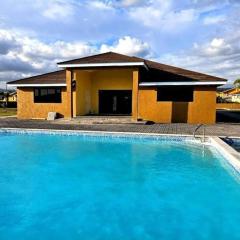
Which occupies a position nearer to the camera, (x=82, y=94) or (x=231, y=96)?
(x=82, y=94)

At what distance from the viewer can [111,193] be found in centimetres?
864

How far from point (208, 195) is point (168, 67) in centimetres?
1950

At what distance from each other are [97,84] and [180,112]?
9.27 m

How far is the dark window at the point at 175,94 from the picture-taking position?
22.7m

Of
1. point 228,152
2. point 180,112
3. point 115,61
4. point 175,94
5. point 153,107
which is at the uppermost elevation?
point 115,61

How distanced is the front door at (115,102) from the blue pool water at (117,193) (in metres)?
13.7

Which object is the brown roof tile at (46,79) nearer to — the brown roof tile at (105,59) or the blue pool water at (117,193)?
the brown roof tile at (105,59)

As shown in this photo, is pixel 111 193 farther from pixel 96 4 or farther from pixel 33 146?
pixel 96 4

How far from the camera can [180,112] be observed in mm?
22891

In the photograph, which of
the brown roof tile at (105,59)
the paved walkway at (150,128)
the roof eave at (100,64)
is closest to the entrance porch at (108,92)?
the brown roof tile at (105,59)

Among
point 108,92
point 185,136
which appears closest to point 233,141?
point 185,136

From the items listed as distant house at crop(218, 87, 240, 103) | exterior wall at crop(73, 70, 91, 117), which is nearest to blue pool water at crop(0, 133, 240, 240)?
exterior wall at crop(73, 70, 91, 117)

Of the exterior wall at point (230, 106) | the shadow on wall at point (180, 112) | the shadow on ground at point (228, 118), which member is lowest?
the shadow on ground at point (228, 118)

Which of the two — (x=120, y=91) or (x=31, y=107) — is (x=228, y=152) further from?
(x=31, y=107)
